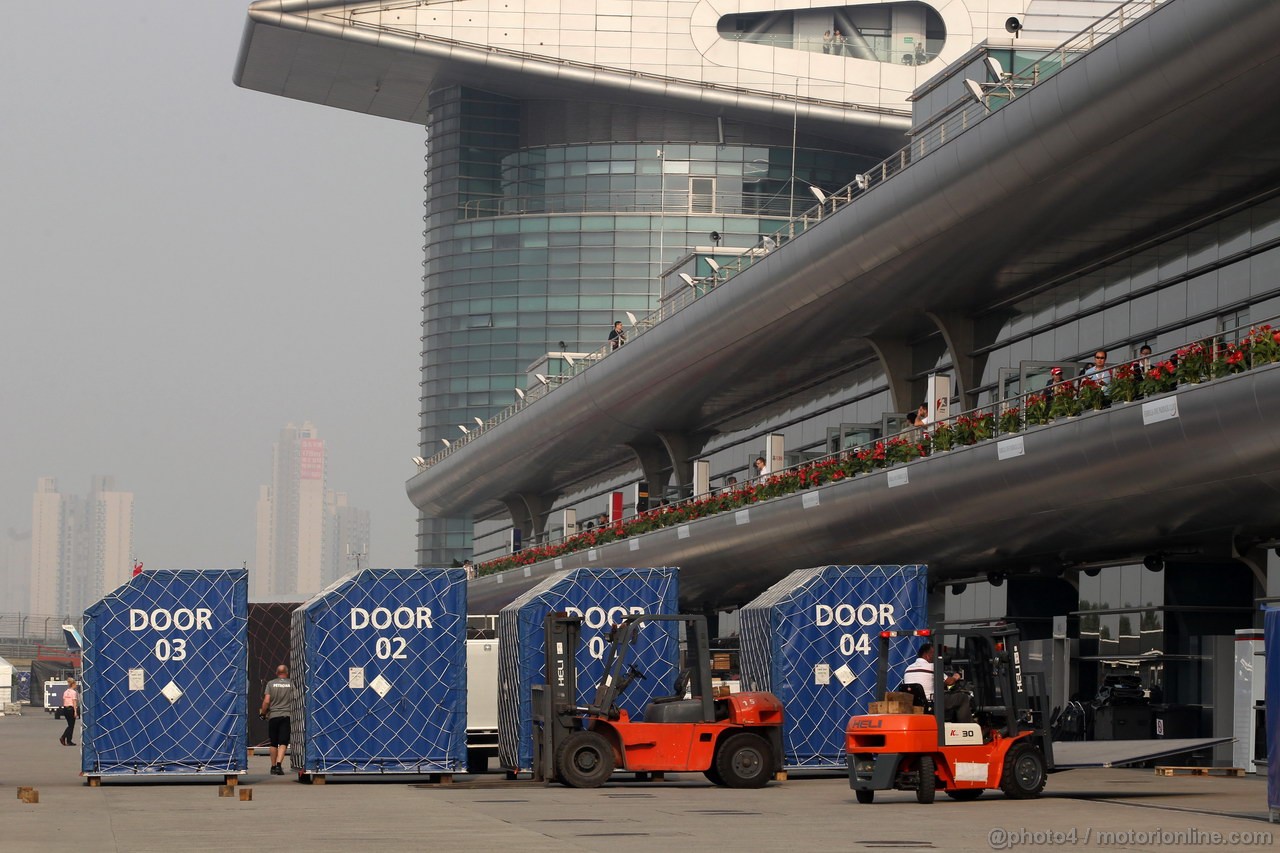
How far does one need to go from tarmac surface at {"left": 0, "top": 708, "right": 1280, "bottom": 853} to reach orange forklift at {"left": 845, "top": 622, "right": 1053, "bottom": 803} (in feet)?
0.95

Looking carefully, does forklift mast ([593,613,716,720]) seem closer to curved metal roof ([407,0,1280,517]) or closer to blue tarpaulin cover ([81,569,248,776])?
blue tarpaulin cover ([81,569,248,776])

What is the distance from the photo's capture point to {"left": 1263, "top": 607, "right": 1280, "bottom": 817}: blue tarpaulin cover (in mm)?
16969

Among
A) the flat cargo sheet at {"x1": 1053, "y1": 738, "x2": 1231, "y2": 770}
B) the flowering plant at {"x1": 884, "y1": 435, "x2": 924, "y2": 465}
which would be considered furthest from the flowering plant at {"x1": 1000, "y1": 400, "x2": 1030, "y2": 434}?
the flat cargo sheet at {"x1": 1053, "y1": 738, "x2": 1231, "y2": 770}

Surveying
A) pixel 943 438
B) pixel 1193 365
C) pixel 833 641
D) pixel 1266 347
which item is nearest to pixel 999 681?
pixel 833 641

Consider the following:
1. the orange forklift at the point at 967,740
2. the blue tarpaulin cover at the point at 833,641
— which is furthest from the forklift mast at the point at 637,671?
the orange forklift at the point at 967,740

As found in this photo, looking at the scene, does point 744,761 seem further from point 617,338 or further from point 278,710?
point 617,338

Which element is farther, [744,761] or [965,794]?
[744,761]

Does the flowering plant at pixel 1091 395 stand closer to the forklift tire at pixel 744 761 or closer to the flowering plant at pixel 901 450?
→ the flowering plant at pixel 901 450


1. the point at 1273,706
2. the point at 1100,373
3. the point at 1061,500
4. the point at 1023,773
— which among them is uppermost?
the point at 1100,373

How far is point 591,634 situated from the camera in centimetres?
2652

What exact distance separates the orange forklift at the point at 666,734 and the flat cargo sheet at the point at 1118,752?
3848 millimetres

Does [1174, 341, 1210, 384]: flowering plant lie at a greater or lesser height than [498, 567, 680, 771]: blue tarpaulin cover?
greater

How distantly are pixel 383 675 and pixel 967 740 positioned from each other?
28.7 feet

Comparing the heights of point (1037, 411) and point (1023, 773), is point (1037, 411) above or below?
above
